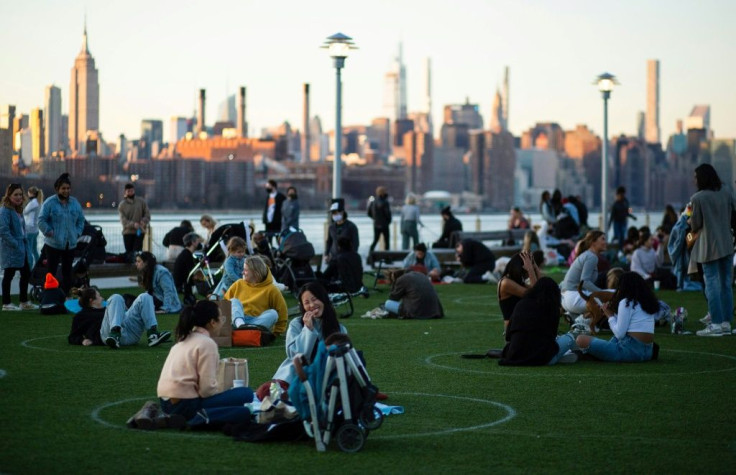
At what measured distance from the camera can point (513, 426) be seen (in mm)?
8445

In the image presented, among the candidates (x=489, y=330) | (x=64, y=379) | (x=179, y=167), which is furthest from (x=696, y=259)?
(x=179, y=167)

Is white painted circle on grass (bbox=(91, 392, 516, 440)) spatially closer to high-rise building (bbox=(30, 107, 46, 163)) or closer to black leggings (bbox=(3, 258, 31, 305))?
black leggings (bbox=(3, 258, 31, 305))

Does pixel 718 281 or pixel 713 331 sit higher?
pixel 718 281

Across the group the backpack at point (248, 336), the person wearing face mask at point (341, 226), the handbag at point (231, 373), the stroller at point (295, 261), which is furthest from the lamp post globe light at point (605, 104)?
the handbag at point (231, 373)

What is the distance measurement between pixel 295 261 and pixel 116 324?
18.9 ft

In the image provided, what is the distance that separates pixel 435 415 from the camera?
8.88 meters

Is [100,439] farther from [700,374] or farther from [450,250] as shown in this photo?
[450,250]

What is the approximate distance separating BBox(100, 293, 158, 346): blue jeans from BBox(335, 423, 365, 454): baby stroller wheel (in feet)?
18.2

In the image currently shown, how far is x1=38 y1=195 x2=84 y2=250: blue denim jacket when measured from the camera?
16.8 m

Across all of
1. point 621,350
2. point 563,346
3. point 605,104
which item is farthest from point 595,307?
point 605,104

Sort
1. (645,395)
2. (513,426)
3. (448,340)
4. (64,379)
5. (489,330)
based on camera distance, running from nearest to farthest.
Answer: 1. (513,426)
2. (645,395)
3. (64,379)
4. (448,340)
5. (489,330)

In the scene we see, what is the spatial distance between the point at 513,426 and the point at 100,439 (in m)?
2.70

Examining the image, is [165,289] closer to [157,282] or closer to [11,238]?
[157,282]

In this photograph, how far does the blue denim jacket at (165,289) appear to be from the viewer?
15.1m
